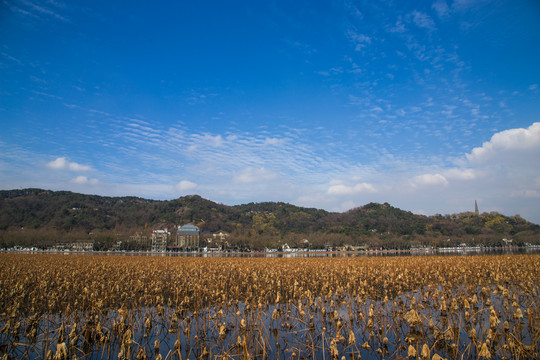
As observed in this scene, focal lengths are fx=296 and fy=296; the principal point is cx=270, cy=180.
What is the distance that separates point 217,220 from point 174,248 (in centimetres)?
6036

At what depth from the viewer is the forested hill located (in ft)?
434

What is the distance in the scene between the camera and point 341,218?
180500mm

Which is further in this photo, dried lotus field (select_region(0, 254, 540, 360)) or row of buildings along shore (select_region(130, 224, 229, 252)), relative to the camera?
row of buildings along shore (select_region(130, 224, 229, 252))

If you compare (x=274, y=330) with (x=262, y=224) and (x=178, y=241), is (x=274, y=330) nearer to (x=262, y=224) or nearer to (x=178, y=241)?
(x=178, y=241)

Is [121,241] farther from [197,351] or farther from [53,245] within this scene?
[197,351]

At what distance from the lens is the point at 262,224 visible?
18262 cm

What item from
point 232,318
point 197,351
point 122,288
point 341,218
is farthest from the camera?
point 341,218

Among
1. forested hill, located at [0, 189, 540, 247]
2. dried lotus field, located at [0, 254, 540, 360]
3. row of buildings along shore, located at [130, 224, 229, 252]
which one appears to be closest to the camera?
dried lotus field, located at [0, 254, 540, 360]

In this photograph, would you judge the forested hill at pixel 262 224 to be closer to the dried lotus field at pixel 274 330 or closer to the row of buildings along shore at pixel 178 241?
the row of buildings along shore at pixel 178 241

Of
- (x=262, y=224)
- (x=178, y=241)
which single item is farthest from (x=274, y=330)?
(x=262, y=224)

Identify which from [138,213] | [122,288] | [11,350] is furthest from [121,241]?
[11,350]

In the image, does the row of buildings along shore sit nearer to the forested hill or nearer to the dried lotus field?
the forested hill

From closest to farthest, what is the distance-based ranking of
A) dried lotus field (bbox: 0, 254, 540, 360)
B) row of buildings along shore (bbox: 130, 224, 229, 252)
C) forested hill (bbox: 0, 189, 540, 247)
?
dried lotus field (bbox: 0, 254, 540, 360), row of buildings along shore (bbox: 130, 224, 229, 252), forested hill (bbox: 0, 189, 540, 247)

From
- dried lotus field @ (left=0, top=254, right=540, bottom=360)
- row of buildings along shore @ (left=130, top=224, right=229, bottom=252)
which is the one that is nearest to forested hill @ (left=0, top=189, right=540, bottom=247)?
A: row of buildings along shore @ (left=130, top=224, right=229, bottom=252)
